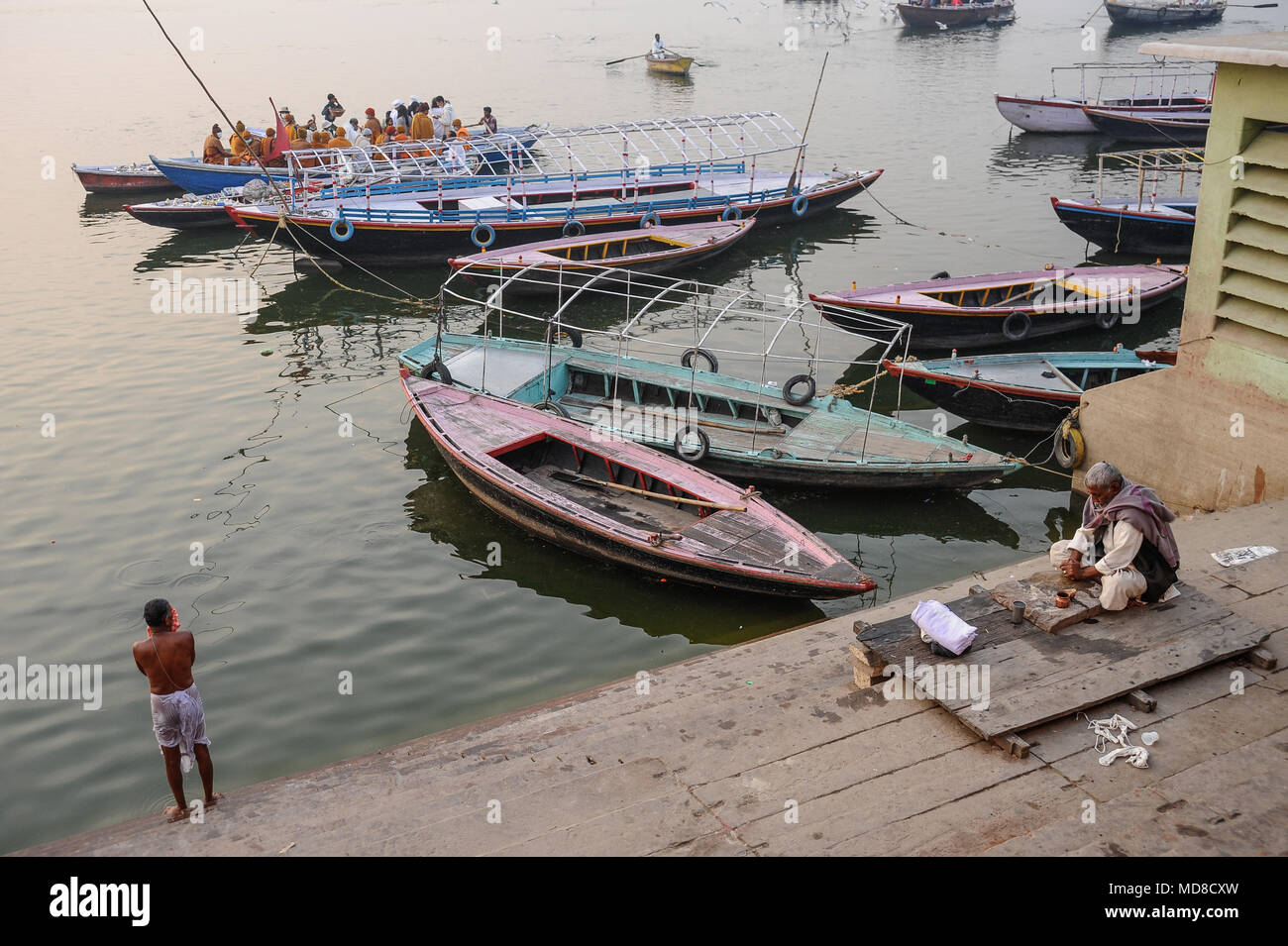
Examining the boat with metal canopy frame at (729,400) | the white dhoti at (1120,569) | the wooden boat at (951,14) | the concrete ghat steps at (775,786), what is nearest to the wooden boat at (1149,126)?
the boat with metal canopy frame at (729,400)

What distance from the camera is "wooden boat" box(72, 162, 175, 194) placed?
28344mm

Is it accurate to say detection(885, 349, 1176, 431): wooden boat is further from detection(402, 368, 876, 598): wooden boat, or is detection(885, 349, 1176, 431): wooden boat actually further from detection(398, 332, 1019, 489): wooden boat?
detection(402, 368, 876, 598): wooden boat

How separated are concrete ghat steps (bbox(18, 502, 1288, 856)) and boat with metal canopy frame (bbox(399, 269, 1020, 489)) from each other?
500 cm

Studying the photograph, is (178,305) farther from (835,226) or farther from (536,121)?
(536,121)

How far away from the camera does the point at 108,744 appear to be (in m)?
9.20

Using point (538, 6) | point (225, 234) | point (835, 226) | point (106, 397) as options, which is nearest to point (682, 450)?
point (106, 397)

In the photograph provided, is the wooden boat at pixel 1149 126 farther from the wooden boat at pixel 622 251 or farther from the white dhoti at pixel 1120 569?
the white dhoti at pixel 1120 569

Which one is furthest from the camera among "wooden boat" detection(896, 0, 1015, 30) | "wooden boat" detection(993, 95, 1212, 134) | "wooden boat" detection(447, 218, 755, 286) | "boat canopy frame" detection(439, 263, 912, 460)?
"wooden boat" detection(896, 0, 1015, 30)

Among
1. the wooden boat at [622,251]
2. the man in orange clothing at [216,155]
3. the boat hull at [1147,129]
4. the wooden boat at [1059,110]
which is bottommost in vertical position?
the wooden boat at [622,251]

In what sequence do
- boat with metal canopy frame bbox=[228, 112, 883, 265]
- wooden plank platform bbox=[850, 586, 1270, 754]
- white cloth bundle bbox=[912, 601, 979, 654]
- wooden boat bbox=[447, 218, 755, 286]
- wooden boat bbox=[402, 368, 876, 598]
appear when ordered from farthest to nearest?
boat with metal canopy frame bbox=[228, 112, 883, 265] → wooden boat bbox=[447, 218, 755, 286] → wooden boat bbox=[402, 368, 876, 598] → white cloth bundle bbox=[912, 601, 979, 654] → wooden plank platform bbox=[850, 586, 1270, 754]

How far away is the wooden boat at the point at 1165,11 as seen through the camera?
185 ft

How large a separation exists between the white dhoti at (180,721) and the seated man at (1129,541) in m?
6.31

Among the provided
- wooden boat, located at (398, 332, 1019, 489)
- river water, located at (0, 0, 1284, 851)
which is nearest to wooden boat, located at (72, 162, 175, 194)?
river water, located at (0, 0, 1284, 851)

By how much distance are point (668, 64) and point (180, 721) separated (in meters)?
47.5
